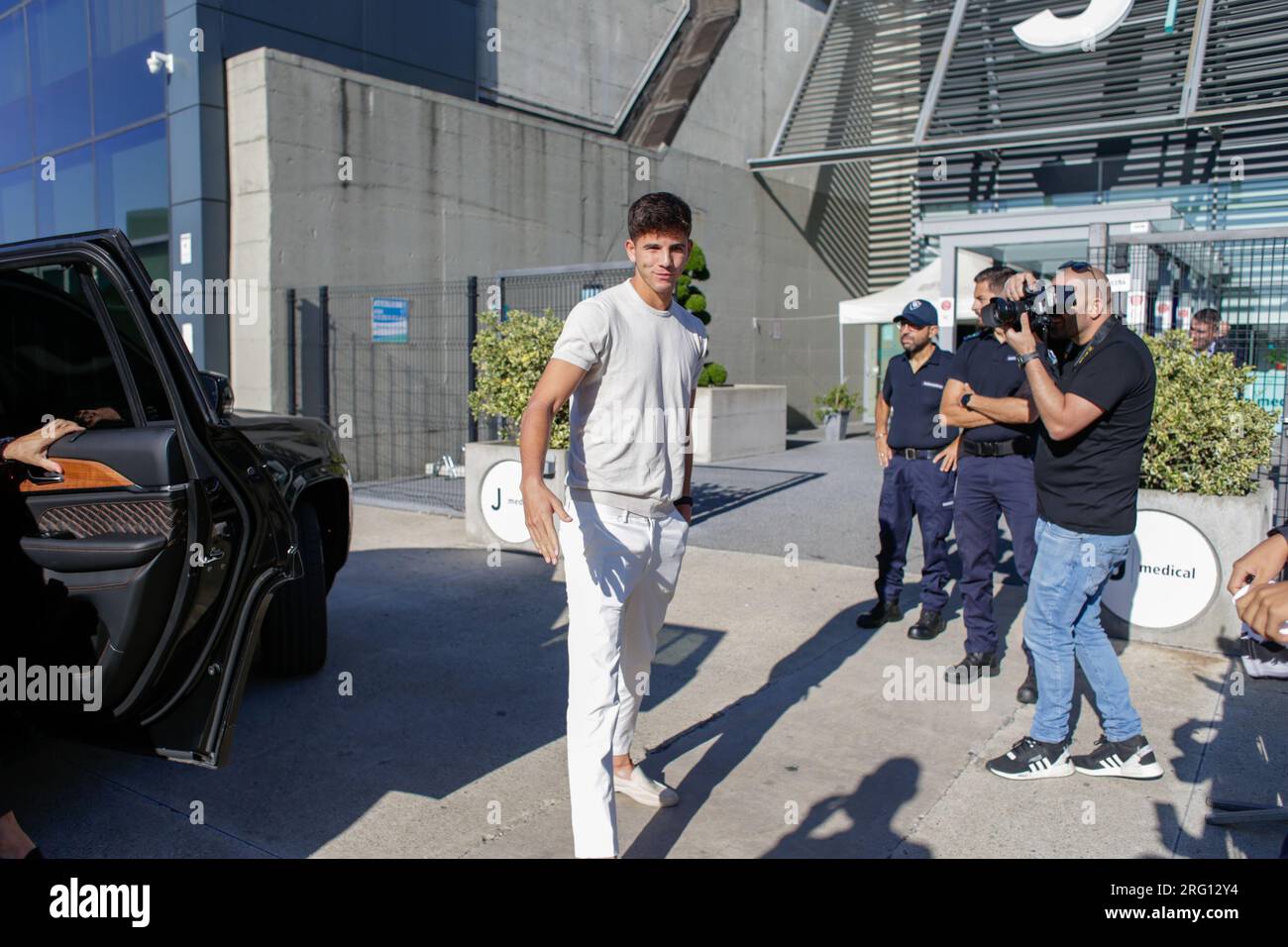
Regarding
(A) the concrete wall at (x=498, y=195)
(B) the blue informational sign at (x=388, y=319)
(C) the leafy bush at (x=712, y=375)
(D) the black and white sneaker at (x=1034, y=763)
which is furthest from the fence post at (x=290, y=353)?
(D) the black and white sneaker at (x=1034, y=763)

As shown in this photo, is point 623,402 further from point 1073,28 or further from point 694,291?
point 1073,28

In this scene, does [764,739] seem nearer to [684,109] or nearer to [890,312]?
[890,312]

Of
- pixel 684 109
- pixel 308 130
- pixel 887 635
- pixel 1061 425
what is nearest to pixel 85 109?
pixel 308 130

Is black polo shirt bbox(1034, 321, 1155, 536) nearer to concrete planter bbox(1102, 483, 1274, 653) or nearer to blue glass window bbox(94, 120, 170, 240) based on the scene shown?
concrete planter bbox(1102, 483, 1274, 653)

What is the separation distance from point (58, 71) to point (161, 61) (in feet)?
9.30

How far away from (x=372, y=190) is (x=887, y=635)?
29.4 feet

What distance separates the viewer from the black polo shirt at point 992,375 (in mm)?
4980

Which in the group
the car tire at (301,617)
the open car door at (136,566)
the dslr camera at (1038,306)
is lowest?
the car tire at (301,617)

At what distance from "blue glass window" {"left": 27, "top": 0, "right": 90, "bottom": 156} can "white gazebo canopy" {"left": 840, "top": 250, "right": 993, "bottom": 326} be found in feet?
38.0

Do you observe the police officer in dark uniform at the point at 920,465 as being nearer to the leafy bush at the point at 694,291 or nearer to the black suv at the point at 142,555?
the black suv at the point at 142,555

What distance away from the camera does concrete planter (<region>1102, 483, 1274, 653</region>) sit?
5426mm

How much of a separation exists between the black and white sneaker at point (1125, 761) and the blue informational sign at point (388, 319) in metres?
9.89

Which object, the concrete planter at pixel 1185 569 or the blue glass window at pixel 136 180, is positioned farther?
the blue glass window at pixel 136 180

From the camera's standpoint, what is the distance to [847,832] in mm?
3445
